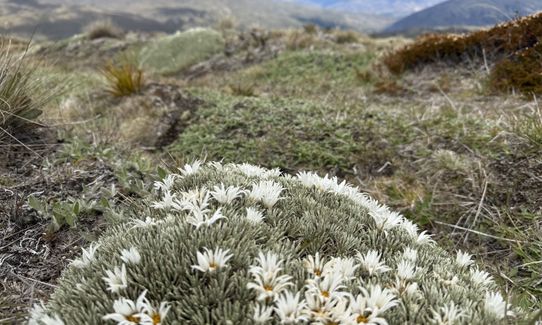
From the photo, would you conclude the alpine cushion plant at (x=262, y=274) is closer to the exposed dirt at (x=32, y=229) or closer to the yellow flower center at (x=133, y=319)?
the yellow flower center at (x=133, y=319)

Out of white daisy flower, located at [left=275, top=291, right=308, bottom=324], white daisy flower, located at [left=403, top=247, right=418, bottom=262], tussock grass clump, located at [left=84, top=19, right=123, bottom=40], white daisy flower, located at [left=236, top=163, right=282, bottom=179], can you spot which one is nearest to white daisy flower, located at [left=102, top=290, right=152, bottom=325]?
white daisy flower, located at [left=275, top=291, right=308, bottom=324]

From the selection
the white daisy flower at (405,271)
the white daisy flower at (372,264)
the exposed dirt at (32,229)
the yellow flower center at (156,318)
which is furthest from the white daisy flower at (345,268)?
the exposed dirt at (32,229)

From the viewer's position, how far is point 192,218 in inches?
101

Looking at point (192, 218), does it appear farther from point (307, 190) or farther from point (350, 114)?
point (350, 114)

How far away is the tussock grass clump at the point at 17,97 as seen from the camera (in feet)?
16.6

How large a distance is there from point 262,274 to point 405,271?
0.81m

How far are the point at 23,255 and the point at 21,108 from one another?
2.34 meters

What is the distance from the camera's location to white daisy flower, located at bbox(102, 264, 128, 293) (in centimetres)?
219

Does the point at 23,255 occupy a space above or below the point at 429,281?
below

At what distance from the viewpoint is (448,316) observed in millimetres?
2139

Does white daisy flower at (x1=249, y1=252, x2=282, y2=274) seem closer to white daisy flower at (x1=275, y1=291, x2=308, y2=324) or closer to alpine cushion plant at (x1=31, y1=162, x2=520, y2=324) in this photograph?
alpine cushion plant at (x1=31, y1=162, x2=520, y2=324)

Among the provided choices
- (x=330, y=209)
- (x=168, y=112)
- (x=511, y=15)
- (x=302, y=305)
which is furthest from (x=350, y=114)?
(x=302, y=305)

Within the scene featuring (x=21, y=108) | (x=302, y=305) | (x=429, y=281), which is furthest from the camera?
(x=21, y=108)

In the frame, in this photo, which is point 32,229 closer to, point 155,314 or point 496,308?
point 155,314
